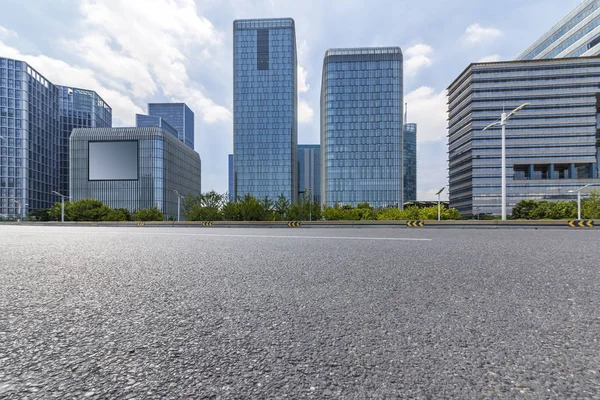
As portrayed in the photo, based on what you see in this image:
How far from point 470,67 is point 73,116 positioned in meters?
123

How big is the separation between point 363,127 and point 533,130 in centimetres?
4656

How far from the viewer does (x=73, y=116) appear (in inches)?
3460

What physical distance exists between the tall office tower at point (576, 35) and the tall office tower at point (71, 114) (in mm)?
144782

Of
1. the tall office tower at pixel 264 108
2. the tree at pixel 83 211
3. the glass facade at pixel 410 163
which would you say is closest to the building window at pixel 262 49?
the tall office tower at pixel 264 108

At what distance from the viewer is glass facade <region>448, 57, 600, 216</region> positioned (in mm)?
74438

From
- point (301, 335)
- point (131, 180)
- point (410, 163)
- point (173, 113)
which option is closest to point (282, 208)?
point (301, 335)

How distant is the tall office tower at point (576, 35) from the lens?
71125 mm

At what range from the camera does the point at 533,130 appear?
7788 cm

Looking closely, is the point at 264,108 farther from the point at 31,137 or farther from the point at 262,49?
the point at 31,137

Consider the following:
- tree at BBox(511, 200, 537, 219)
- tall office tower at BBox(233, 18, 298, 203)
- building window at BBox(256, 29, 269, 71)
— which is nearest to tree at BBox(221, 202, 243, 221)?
tree at BBox(511, 200, 537, 219)

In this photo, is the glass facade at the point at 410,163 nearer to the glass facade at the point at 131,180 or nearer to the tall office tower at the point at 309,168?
the tall office tower at the point at 309,168

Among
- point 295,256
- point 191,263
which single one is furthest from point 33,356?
point 295,256

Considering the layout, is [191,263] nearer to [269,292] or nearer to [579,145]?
[269,292]

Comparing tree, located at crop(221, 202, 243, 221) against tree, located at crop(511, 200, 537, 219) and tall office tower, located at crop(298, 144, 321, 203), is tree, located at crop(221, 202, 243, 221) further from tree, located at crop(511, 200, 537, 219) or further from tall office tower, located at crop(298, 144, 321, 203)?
tall office tower, located at crop(298, 144, 321, 203)
